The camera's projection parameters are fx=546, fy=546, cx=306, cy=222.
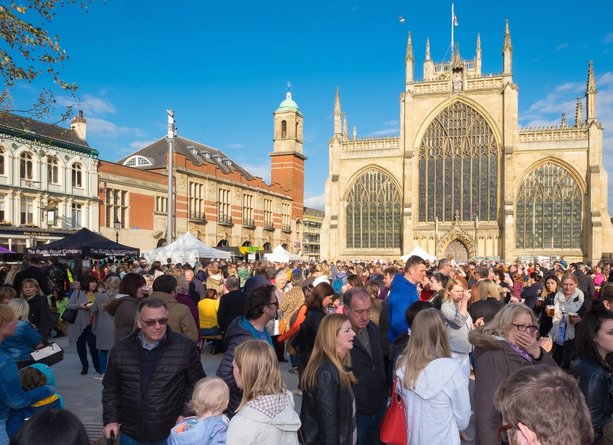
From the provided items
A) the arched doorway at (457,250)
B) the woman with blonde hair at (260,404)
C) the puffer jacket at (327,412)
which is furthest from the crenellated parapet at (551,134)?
the woman with blonde hair at (260,404)

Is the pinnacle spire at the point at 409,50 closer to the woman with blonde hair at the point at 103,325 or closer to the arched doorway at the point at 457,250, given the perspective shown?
the arched doorway at the point at 457,250

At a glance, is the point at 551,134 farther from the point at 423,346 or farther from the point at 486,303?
the point at 423,346

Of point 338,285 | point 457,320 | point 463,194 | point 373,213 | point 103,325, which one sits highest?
point 463,194

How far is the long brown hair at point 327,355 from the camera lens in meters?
3.83

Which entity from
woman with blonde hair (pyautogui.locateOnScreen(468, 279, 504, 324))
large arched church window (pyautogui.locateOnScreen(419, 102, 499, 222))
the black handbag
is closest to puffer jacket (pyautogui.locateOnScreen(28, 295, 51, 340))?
the black handbag

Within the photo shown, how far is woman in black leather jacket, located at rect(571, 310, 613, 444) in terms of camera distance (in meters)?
3.25

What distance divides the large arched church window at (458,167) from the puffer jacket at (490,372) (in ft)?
132

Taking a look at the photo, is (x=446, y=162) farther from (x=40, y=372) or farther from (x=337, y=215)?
(x=40, y=372)

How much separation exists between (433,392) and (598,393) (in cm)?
99

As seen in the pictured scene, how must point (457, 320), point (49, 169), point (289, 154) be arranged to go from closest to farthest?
point (457, 320), point (49, 169), point (289, 154)

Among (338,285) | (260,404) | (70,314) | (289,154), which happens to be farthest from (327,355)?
(289,154)

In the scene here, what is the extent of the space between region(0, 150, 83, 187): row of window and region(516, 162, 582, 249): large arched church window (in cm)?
3081

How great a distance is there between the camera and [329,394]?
12.3ft

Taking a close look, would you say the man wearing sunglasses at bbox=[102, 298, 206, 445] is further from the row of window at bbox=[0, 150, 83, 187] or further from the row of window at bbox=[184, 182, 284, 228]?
the row of window at bbox=[184, 182, 284, 228]
